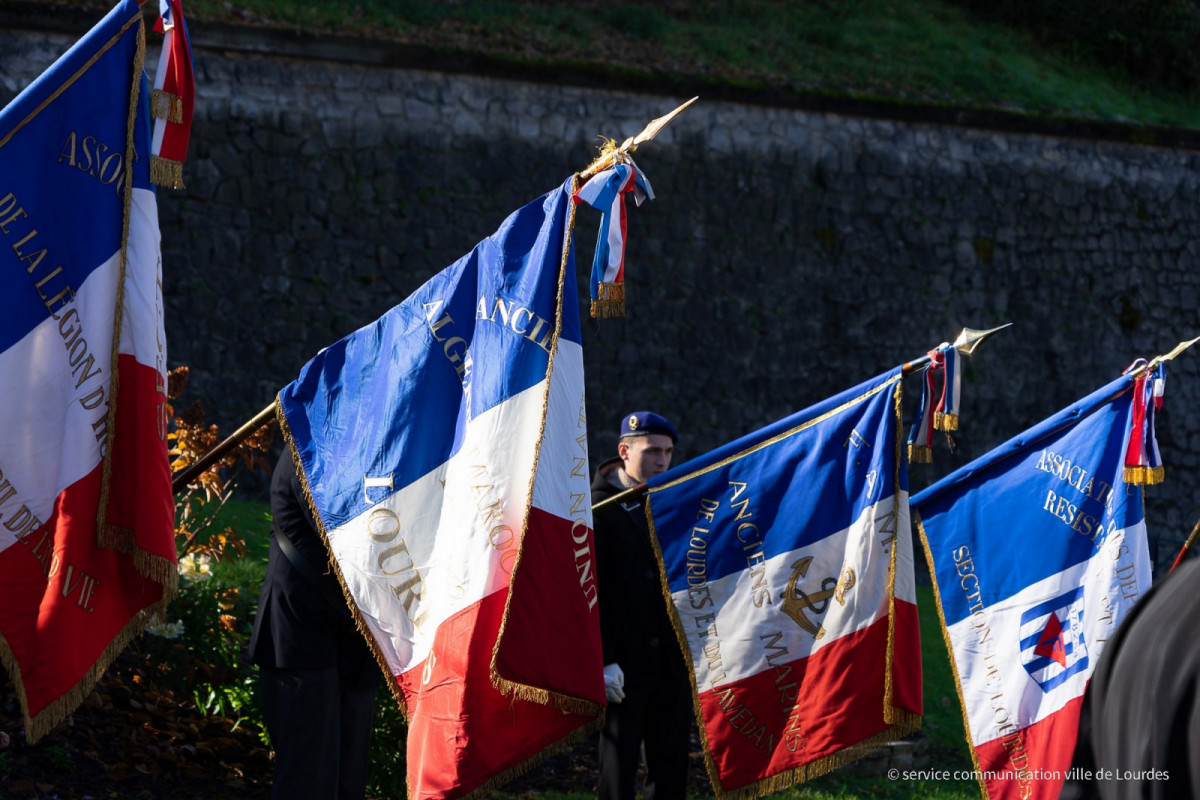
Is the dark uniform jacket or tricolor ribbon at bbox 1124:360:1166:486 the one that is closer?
the dark uniform jacket

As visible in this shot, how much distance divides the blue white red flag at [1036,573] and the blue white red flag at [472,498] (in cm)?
233

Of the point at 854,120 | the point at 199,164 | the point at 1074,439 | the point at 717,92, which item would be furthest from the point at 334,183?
the point at 1074,439

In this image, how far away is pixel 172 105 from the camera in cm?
406

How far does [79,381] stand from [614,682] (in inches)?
90.8

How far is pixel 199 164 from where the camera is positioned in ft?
33.8

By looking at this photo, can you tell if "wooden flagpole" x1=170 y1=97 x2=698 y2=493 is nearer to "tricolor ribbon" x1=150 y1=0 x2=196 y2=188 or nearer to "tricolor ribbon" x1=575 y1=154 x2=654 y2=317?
"tricolor ribbon" x1=575 y1=154 x2=654 y2=317

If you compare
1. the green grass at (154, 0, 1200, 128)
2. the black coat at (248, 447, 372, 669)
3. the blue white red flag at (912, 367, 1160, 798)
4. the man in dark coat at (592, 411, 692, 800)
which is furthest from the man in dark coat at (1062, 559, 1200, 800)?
the green grass at (154, 0, 1200, 128)

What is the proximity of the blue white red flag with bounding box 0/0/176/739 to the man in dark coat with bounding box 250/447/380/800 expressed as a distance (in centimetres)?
40

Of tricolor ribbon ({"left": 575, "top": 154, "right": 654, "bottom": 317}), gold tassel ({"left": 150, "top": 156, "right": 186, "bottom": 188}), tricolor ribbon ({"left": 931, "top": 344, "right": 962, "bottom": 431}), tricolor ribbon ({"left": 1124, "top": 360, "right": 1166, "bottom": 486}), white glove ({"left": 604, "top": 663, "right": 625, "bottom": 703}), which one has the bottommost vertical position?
white glove ({"left": 604, "top": 663, "right": 625, "bottom": 703})

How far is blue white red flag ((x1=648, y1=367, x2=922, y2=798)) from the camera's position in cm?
524

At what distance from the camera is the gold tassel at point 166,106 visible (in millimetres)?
4035

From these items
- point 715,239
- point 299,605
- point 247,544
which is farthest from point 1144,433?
point 715,239

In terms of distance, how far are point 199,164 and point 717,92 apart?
4.72m

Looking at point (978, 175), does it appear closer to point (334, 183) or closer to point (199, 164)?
point (334, 183)
